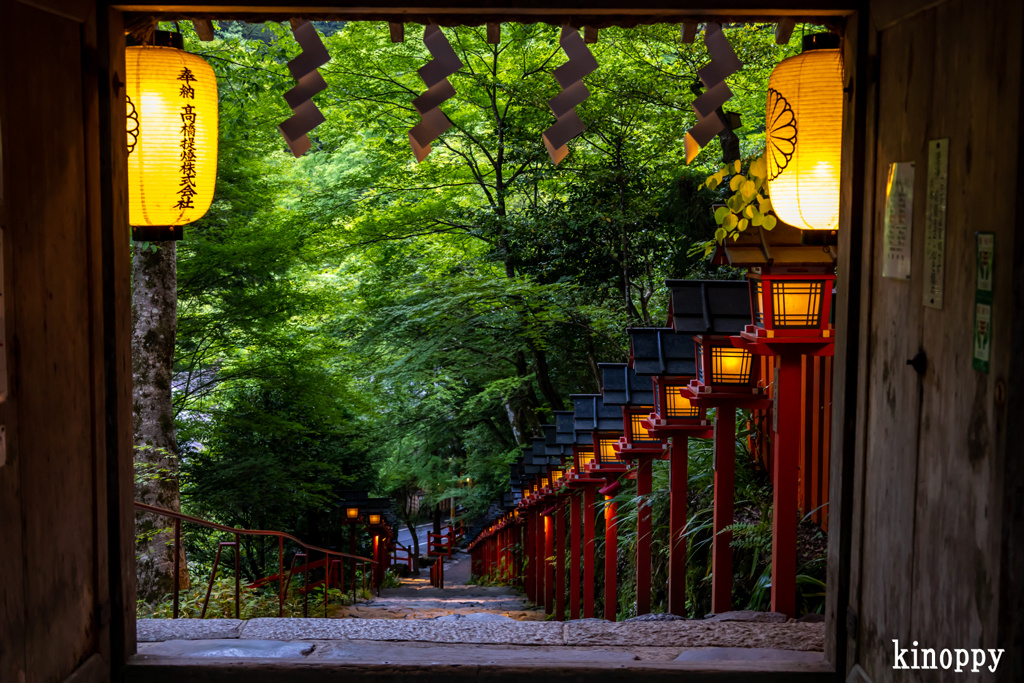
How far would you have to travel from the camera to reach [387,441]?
2277 centimetres

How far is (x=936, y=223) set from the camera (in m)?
2.37

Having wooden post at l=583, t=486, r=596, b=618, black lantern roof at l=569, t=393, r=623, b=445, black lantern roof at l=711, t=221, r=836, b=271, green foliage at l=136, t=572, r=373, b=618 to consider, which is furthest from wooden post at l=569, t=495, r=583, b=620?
black lantern roof at l=711, t=221, r=836, b=271

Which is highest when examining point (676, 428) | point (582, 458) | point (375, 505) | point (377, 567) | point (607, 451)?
point (676, 428)

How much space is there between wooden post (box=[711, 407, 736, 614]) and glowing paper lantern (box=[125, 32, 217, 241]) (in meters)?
3.81

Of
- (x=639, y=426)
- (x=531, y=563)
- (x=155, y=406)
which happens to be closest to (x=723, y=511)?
(x=639, y=426)

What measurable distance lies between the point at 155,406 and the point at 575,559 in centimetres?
602

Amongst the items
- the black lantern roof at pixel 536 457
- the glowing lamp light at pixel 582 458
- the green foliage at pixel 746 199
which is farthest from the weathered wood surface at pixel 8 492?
the black lantern roof at pixel 536 457

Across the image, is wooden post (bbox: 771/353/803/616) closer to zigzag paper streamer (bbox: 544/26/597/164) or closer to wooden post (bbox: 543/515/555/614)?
zigzag paper streamer (bbox: 544/26/597/164)

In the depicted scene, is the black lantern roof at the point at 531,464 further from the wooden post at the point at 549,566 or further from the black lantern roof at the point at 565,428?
the black lantern roof at the point at 565,428

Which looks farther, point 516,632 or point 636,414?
point 636,414

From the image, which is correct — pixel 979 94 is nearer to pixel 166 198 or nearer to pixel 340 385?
pixel 166 198

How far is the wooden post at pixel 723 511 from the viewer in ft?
17.5

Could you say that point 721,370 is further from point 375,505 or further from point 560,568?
point 375,505

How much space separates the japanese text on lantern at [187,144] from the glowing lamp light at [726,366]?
3593 millimetres
